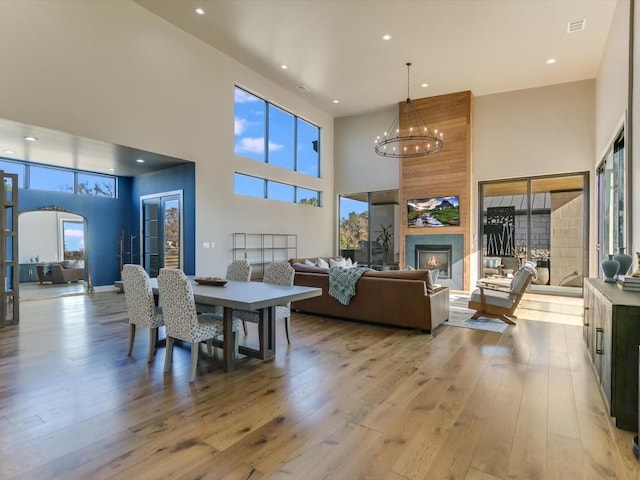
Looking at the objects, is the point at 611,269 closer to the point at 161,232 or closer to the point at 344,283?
the point at 344,283

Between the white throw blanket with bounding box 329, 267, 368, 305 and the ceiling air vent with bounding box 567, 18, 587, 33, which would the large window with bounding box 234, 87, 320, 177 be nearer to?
the white throw blanket with bounding box 329, 267, 368, 305

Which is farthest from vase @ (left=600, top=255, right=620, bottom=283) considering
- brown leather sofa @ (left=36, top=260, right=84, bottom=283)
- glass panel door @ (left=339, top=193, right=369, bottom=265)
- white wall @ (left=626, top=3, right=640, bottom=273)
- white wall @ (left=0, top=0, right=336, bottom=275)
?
brown leather sofa @ (left=36, top=260, right=84, bottom=283)

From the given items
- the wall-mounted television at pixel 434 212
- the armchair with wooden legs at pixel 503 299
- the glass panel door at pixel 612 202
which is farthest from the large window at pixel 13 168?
the glass panel door at pixel 612 202

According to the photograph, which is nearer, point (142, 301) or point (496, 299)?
point (142, 301)

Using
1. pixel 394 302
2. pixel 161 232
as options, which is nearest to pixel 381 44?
pixel 394 302

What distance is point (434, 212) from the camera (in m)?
9.12

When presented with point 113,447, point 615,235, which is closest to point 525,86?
point 615,235

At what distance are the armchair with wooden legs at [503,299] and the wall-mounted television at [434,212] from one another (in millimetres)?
3767

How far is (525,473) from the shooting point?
1871 mm

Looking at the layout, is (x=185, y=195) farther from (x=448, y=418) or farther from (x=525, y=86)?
(x=525, y=86)

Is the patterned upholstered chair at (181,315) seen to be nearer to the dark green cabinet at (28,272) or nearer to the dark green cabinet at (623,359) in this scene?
the dark green cabinet at (623,359)

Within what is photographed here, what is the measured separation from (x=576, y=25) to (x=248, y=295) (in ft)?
23.7

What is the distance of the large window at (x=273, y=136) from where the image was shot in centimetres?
811

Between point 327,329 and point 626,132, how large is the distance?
4642 mm
